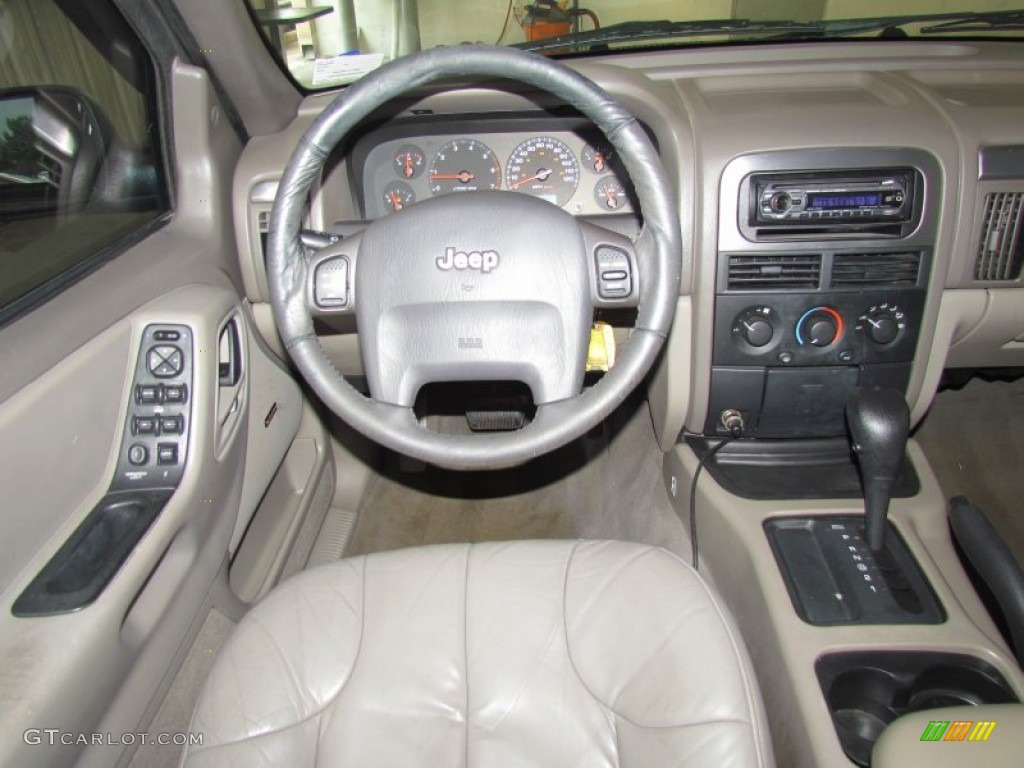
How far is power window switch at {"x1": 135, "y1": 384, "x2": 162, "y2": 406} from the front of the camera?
1.28 metres

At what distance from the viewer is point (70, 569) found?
3.51 feet

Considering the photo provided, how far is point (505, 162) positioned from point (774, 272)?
2.53 feet

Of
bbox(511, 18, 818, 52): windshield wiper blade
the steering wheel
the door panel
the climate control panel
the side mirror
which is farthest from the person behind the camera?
bbox(511, 18, 818, 52): windshield wiper blade

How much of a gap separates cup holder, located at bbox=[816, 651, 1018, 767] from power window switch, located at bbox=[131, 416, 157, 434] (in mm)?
1326

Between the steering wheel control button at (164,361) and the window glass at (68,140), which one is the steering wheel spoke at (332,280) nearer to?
the steering wheel control button at (164,361)

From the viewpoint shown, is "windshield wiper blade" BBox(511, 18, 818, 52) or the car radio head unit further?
"windshield wiper blade" BBox(511, 18, 818, 52)

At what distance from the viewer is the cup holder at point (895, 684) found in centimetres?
126

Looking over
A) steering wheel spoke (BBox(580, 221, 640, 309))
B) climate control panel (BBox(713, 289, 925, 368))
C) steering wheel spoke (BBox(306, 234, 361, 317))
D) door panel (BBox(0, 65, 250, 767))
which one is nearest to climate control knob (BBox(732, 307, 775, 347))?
climate control panel (BBox(713, 289, 925, 368))

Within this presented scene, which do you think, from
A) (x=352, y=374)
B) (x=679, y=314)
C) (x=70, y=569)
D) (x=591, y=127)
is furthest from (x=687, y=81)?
(x=70, y=569)

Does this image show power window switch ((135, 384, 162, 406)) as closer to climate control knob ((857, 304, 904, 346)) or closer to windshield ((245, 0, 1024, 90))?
windshield ((245, 0, 1024, 90))

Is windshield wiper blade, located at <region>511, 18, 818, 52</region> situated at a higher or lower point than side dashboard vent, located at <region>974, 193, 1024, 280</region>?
higher

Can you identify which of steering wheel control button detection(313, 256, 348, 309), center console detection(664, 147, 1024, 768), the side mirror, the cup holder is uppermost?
the side mirror

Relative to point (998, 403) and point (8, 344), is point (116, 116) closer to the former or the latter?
point (8, 344)

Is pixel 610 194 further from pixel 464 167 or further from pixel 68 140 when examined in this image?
pixel 68 140
